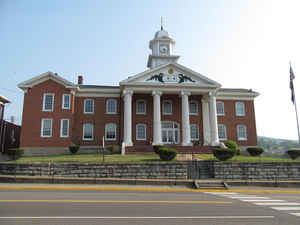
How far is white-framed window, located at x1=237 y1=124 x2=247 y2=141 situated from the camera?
113 feet

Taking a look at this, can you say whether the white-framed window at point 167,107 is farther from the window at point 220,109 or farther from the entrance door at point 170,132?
the window at point 220,109

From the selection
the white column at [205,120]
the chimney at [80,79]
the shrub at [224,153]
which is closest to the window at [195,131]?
the white column at [205,120]

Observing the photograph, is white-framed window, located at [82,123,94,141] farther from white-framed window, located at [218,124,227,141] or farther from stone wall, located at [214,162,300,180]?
stone wall, located at [214,162,300,180]

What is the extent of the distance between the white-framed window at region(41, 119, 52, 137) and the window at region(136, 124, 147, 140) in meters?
11.1

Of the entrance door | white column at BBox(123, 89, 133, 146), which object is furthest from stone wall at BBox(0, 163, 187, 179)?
the entrance door

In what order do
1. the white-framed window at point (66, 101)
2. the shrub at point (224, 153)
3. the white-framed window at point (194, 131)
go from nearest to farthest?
the shrub at point (224, 153)
the white-framed window at point (66, 101)
the white-framed window at point (194, 131)

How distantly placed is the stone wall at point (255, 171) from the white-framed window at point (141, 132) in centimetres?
1434

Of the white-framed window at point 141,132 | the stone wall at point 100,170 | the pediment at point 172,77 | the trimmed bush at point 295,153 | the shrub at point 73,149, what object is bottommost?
the stone wall at point 100,170

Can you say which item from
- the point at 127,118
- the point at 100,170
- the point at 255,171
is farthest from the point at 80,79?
the point at 255,171

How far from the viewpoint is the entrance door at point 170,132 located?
108ft

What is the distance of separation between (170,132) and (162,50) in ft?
48.7

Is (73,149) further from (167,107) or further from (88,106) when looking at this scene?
(167,107)
